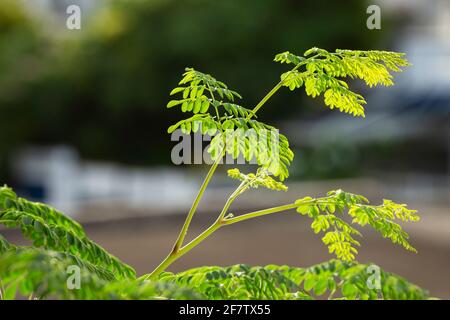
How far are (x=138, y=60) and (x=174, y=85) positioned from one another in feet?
3.88

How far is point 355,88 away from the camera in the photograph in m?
21.4

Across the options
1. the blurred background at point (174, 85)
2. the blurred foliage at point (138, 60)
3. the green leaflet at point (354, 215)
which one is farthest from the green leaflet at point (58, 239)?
the blurred foliage at point (138, 60)

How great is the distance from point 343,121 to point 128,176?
6.10m

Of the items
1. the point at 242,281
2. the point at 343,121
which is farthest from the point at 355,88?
the point at 242,281

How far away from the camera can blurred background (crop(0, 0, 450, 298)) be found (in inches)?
718

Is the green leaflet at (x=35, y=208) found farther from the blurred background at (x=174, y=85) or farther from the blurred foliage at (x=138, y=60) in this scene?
the blurred foliage at (x=138, y=60)

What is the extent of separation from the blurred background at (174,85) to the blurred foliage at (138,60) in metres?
0.03

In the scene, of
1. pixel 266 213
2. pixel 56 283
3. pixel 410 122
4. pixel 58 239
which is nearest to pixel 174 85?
pixel 410 122

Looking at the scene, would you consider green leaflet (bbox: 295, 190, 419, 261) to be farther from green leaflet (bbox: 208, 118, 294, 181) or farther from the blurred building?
the blurred building

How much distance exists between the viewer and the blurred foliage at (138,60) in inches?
757

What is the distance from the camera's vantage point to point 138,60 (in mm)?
20000

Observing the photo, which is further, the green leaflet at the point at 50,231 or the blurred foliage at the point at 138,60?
the blurred foliage at the point at 138,60

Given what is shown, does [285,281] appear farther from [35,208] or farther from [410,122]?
[410,122]

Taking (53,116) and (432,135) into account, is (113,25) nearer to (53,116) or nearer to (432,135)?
(53,116)
